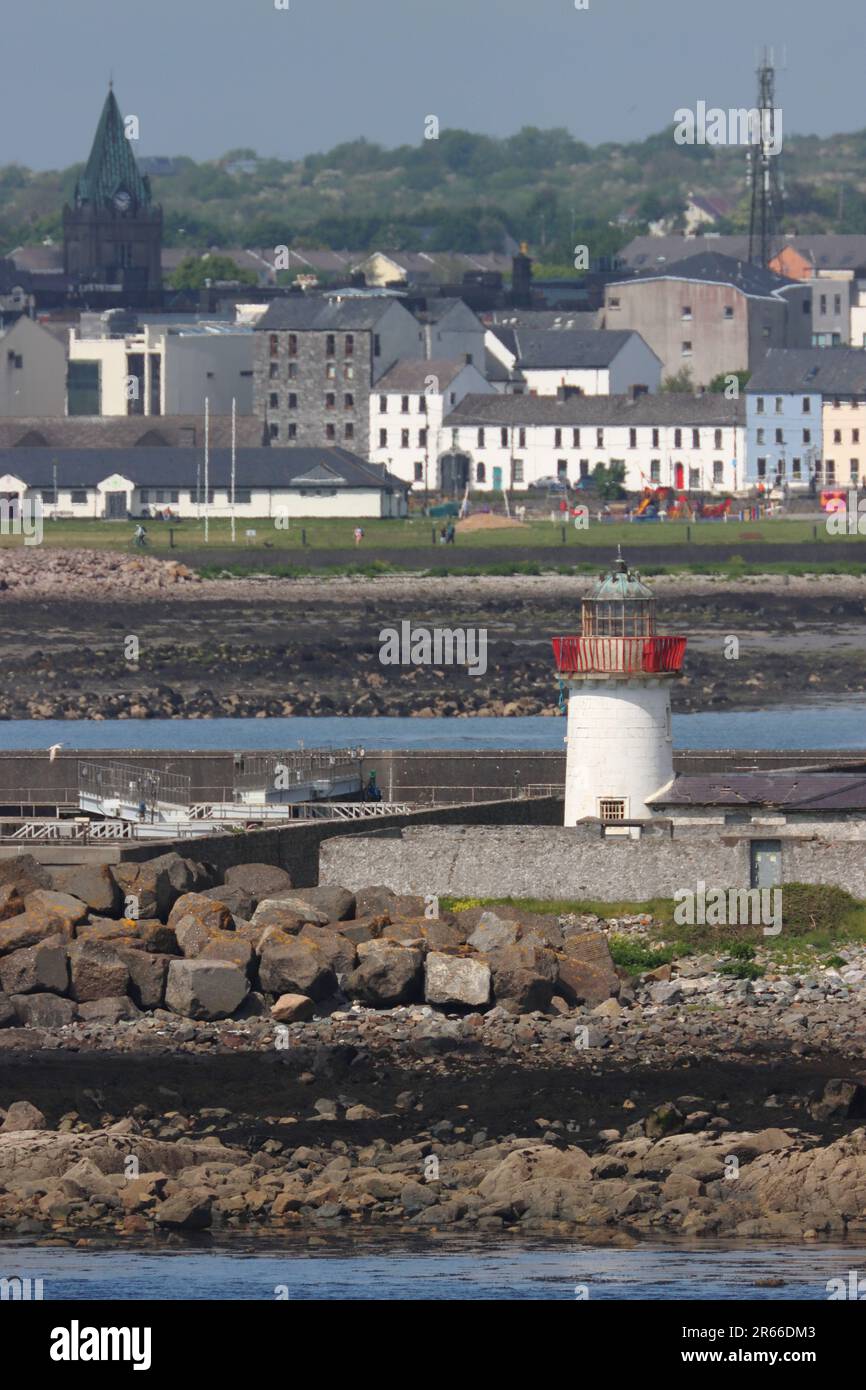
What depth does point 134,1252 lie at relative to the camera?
26.1 metres

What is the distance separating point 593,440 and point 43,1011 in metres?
95.3

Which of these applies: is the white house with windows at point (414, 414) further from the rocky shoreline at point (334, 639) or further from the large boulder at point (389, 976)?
the large boulder at point (389, 976)

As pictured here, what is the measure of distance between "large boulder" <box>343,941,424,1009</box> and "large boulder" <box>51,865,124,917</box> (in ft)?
10.8

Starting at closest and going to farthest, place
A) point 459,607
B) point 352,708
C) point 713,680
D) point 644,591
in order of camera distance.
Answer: point 644,591
point 352,708
point 713,680
point 459,607

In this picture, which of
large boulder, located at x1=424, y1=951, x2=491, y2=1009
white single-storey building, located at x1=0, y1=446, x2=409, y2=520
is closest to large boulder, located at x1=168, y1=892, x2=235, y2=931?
large boulder, located at x1=424, y1=951, x2=491, y2=1009

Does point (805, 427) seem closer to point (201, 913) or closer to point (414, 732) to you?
point (414, 732)

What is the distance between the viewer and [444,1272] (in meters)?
25.4

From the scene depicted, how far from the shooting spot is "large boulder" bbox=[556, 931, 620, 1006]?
33.0 metres

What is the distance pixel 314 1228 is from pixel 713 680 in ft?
156

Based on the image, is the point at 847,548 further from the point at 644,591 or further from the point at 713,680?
the point at 644,591

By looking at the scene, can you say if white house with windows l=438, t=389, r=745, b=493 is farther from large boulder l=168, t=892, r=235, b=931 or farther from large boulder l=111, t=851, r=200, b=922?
large boulder l=168, t=892, r=235, b=931

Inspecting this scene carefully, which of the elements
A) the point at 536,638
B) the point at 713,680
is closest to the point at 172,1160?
the point at 713,680

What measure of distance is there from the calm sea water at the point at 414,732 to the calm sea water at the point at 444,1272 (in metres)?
32.4
